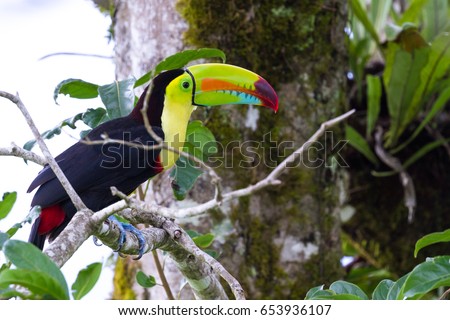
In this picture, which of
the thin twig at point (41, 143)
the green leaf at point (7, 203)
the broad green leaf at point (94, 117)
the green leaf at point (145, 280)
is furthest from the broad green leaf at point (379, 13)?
the thin twig at point (41, 143)

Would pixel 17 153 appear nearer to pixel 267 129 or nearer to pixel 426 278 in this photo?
pixel 426 278

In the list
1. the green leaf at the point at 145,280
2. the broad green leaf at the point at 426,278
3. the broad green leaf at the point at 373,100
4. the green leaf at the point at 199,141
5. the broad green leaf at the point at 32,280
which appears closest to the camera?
the broad green leaf at the point at 32,280

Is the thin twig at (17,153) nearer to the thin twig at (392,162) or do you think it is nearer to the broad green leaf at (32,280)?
the broad green leaf at (32,280)

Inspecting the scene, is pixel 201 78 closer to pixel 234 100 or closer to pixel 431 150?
pixel 234 100

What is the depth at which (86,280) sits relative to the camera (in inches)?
78.9

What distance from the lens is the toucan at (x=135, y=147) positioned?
97.7 inches

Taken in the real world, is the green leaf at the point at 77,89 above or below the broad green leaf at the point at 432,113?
above

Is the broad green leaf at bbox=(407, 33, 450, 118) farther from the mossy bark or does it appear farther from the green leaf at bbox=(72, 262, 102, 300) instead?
the green leaf at bbox=(72, 262, 102, 300)

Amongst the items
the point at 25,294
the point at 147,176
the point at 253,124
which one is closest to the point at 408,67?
the point at 253,124

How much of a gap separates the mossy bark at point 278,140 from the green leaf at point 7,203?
1.01m

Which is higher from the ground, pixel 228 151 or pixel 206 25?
pixel 206 25

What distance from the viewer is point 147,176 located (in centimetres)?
264

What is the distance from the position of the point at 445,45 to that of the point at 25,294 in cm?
289
